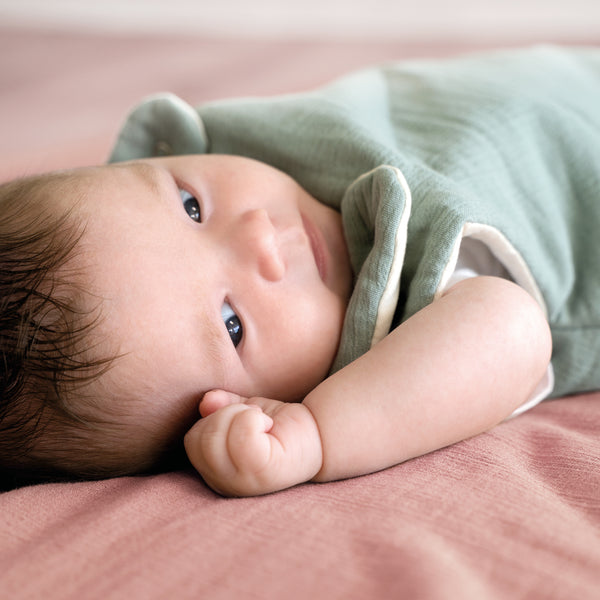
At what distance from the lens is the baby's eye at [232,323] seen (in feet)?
2.96

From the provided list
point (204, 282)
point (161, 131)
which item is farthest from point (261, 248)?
point (161, 131)

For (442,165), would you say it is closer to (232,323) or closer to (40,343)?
(232,323)

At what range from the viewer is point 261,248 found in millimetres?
908

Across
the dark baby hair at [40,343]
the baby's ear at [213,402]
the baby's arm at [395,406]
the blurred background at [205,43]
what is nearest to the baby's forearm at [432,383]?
the baby's arm at [395,406]

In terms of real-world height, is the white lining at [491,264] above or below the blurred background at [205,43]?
below

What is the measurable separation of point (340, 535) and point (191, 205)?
0.53 m

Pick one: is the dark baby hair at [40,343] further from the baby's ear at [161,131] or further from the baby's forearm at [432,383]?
the baby's ear at [161,131]

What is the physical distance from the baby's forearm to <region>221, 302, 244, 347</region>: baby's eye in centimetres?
14

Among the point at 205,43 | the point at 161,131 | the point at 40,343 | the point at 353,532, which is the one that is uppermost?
the point at 205,43

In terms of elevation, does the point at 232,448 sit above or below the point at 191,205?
below

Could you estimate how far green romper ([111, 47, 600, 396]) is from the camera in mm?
922

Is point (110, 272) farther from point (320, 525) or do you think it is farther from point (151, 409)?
point (320, 525)

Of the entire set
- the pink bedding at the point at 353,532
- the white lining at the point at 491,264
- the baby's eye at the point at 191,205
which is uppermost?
the baby's eye at the point at 191,205

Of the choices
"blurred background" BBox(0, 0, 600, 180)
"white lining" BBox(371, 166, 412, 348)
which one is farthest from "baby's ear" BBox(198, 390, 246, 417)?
"blurred background" BBox(0, 0, 600, 180)
